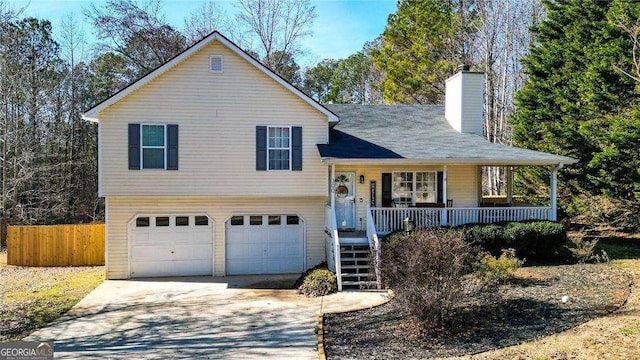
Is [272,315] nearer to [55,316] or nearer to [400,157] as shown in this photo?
[55,316]

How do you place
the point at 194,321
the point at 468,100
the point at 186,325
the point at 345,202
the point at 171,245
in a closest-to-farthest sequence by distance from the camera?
the point at 186,325 → the point at 194,321 → the point at 171,245 → the point at 345,202 → the point at 468,100

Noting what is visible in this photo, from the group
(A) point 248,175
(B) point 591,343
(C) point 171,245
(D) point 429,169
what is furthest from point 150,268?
(B) point 591,343

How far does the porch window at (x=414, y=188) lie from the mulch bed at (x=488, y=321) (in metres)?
5.13

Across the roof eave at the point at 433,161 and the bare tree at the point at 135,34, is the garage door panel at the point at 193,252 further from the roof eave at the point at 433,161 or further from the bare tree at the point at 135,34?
the bare tree at the point at 135,34

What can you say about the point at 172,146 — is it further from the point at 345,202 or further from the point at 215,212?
the point at 345,202

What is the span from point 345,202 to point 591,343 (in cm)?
930

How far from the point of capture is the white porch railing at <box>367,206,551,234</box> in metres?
14.2

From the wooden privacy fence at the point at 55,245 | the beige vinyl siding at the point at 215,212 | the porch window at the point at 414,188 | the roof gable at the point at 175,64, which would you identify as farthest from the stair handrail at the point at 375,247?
the wooden privacy fence at the point at 55,245

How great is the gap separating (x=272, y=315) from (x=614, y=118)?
47.0 feet

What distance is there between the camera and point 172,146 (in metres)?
14.1

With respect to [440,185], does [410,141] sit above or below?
above

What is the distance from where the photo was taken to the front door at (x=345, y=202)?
614 inches

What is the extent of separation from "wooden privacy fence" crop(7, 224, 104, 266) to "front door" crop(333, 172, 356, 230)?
9191 millimetres

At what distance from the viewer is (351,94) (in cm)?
4212
